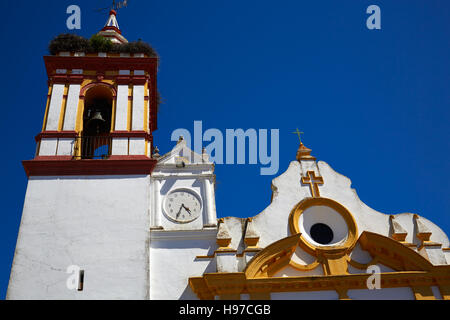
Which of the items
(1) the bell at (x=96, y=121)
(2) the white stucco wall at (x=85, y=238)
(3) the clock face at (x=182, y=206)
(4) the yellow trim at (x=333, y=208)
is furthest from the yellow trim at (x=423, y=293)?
(1) the bell at (x=96, y=121)

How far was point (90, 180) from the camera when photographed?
11.8m

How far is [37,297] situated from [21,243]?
1.45 metres

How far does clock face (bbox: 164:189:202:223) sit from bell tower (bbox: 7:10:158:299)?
1.96 ft

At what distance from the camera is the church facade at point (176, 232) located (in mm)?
10367

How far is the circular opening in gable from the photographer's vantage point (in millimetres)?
11820

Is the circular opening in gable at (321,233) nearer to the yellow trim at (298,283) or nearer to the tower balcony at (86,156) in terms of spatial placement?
the yellow trim at (298,283)

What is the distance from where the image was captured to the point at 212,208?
1172 cm

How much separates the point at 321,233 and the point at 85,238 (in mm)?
6004

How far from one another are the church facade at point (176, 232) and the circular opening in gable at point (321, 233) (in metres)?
0.03

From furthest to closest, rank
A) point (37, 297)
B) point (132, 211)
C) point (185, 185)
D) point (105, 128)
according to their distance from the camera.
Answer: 1. point (105, 128)
2. point (185, 185)
3. point (132, 211)
4. point (37, 297)

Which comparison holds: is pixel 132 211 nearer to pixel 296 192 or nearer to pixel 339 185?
pixel 296 192

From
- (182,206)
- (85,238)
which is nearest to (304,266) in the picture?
(182,206)

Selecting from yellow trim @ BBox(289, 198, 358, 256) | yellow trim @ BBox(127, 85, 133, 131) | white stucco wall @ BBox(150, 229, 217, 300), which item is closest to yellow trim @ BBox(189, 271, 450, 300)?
white stucco wall @ BBox(150, 229, 217, 300)

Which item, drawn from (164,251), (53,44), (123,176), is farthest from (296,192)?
(53,44)
